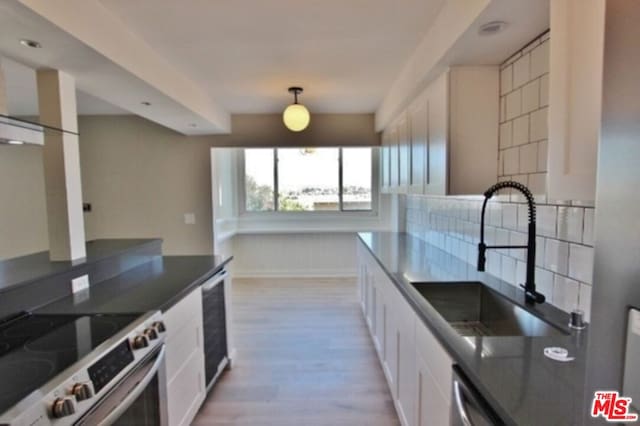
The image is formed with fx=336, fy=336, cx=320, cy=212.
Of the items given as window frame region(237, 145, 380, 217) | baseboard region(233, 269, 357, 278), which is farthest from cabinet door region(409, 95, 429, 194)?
baseboard region(233, 269, 357, 278)

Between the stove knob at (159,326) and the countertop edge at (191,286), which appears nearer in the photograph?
the stove knob at (159,326)

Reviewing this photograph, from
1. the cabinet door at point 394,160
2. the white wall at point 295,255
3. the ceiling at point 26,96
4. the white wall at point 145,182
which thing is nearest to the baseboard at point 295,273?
the white wall at point 295,255

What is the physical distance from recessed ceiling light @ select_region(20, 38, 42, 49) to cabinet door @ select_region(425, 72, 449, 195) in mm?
2151

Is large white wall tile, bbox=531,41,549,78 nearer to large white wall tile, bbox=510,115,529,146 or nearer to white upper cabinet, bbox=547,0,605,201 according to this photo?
large white wall tile, bbox=510,115,529,146

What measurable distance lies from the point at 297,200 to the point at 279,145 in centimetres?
146

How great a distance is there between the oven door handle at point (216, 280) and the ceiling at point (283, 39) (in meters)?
1.66

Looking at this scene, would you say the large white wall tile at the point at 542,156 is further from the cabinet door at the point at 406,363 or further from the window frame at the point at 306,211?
the window frame at the point at 306,211

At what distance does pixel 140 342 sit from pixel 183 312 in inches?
21.3

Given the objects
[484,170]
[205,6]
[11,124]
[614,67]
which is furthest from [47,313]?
[484,170]

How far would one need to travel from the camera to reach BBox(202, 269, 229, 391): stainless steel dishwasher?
231cm

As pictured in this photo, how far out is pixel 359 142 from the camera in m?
4.53

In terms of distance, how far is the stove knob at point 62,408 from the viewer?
942 mm

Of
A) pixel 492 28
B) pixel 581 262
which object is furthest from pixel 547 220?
pixel 492 28

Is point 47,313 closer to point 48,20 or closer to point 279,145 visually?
point 48,20
